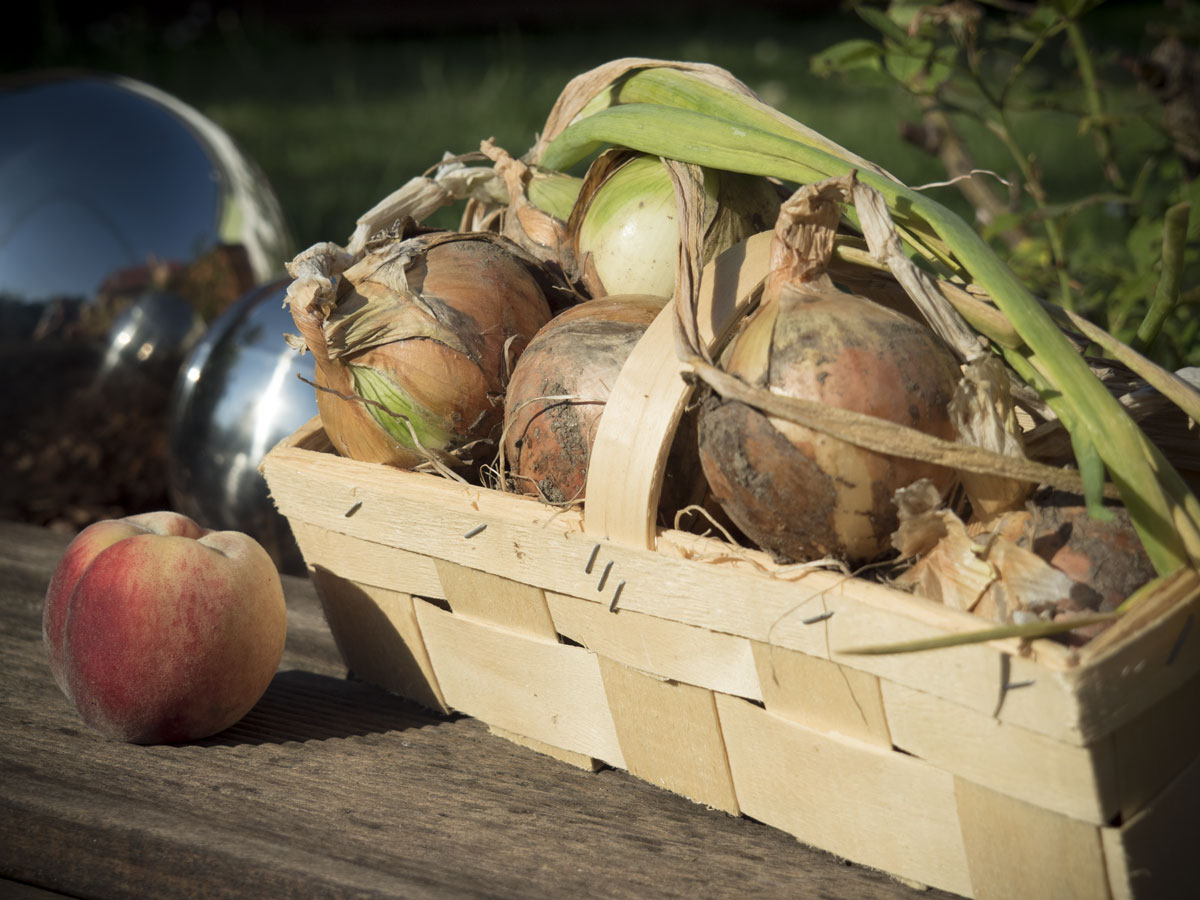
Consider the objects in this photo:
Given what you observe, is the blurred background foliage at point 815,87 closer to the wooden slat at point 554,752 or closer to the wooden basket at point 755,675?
the wooden basket at point 755,675

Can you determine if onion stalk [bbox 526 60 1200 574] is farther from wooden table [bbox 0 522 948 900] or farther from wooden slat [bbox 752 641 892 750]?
wooden table [bbox 0 522 948 900]

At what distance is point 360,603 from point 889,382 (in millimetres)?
633

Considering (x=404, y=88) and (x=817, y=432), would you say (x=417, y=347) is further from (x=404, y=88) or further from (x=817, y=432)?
(x=404, y=88)

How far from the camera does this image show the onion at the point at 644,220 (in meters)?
1.18

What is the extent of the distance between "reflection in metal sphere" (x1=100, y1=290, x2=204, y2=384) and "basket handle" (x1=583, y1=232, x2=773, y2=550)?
4.31 feet

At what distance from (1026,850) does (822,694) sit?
0.17 metres

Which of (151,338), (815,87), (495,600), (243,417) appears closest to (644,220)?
(495,600)

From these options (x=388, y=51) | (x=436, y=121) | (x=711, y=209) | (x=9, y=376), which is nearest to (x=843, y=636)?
(x=711, y=209)

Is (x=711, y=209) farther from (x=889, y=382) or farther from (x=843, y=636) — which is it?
(x=843, y=636)

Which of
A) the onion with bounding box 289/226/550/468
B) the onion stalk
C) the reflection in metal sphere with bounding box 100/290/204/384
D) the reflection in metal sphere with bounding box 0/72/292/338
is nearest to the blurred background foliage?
the onion stalk

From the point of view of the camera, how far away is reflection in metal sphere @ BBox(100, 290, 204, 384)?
2012mm

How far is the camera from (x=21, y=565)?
5.06ft

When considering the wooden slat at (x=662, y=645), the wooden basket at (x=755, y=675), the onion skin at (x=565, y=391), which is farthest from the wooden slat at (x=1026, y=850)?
the onion skin at (x=565, y=391)

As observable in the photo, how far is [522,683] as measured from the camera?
3.63 ft
